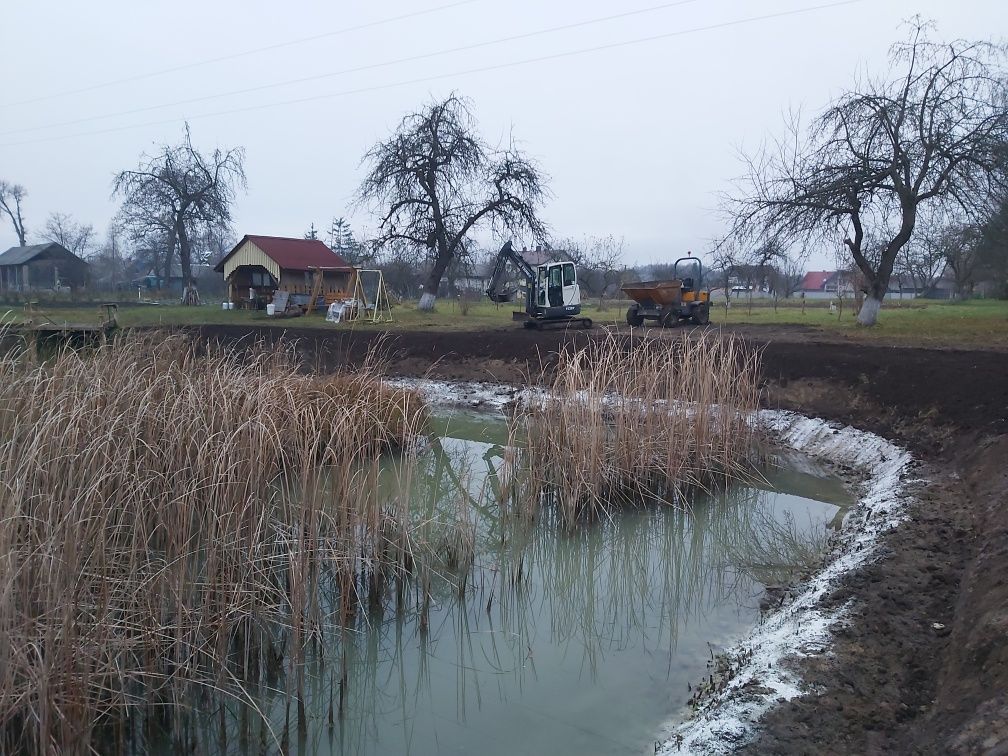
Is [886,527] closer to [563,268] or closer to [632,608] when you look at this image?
[632,608]

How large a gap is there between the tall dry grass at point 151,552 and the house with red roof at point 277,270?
930 inches

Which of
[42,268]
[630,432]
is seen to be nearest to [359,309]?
[630,432]

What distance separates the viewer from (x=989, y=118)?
15281mm

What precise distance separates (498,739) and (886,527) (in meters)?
3.88

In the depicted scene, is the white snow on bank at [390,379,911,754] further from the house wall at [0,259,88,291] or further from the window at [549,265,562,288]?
the house wall at [0,259,88,291]

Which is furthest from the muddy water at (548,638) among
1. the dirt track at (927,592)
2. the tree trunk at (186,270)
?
the tree trunk at (186,270)

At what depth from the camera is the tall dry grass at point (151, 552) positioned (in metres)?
2.86

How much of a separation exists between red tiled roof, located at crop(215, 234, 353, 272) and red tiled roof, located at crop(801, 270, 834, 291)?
60.1m

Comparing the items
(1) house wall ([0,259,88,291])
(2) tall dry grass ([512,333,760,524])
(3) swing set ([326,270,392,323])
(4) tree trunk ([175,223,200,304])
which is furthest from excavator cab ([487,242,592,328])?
(1) house wall ([0,259,88,291])

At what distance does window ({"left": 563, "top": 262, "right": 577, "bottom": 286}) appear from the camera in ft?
63.0

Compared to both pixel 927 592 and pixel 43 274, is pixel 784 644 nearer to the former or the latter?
pixel 927 592

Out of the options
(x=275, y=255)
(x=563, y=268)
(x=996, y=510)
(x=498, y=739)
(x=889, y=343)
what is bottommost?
(x=498, y=739)

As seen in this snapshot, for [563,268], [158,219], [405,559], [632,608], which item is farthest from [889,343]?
[158,219]

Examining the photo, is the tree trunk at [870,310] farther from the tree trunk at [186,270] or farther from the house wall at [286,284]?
the tree trunk at [186,270]
